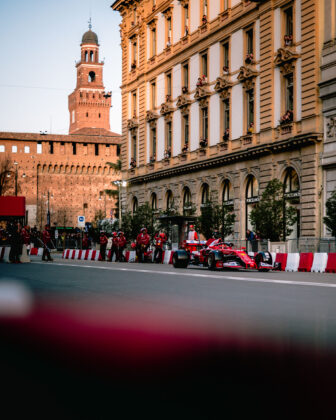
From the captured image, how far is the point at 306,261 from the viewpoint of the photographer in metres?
28.7

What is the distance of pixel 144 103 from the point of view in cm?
5744

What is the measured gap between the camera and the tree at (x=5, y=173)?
11078cm

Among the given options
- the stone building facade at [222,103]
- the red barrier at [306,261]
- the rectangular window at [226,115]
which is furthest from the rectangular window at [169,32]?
the red barrier at [306,261]

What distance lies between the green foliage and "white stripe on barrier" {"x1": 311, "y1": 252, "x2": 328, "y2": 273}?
Answer: 36.2ft

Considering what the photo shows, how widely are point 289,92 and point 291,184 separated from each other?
4.28 m

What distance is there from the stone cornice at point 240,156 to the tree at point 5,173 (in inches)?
2240

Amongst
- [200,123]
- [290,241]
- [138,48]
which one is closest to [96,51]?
[138,48]

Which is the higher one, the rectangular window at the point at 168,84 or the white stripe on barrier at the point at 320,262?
the rectangular window at the point at 168,84

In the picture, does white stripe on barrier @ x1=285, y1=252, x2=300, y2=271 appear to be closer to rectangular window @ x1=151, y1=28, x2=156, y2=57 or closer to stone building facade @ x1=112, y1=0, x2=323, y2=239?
stone building facade @ x1=112, y1=0, x2=323, y2=239

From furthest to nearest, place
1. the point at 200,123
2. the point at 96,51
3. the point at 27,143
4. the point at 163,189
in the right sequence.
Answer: the point at 96,51, the point at 27,143, the point at 163,189, the point at 200,123

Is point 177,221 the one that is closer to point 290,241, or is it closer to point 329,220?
point 290,241

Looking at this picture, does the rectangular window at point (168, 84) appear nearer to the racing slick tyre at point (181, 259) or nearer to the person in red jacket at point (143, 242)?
the person in red jacket at point (143, 242)

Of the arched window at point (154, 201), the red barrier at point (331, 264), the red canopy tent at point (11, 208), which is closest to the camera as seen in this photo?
the red barrier at point (331, 264)

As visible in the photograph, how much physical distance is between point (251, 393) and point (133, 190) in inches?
2139
